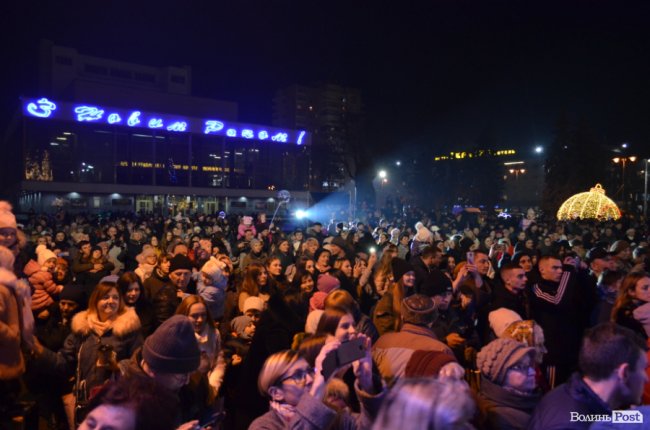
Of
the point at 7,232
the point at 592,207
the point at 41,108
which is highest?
the point at 41,108

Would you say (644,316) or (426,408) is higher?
(426,408)

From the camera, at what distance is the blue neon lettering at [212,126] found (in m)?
44.7

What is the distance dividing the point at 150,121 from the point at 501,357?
141 ft

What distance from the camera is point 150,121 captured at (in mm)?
41625

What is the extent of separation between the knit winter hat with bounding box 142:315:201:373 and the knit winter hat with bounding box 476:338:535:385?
5.70 ft

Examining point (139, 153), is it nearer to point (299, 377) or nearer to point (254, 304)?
point (254, 304)

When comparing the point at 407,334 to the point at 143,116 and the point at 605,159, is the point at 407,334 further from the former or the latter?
the point at 605,159

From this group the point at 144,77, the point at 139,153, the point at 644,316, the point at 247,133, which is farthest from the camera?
the point at 144,77

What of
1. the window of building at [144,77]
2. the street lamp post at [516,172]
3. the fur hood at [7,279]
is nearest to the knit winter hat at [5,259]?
the fur hood at [7,279]

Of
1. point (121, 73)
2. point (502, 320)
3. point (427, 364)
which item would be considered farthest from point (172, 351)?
point (121, 73)

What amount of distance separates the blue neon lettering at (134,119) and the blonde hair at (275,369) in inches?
1665

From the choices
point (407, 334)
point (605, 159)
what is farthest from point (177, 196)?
point (407, 334)

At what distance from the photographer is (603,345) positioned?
2553 millimetres

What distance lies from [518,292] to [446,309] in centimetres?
105
